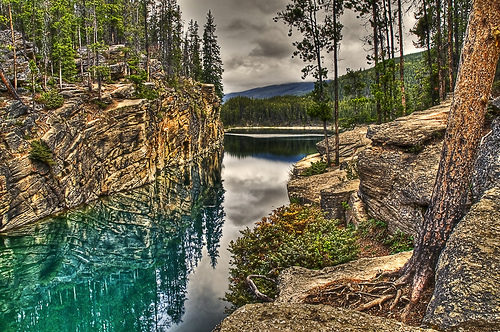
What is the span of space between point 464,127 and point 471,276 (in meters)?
2.74

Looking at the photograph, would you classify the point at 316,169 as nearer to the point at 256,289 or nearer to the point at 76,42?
the point at 256,289

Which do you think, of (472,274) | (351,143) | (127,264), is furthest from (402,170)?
(351,143)

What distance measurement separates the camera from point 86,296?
13.0 meters

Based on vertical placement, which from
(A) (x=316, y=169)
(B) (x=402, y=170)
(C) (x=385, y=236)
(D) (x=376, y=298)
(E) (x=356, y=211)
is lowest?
(C) (x=385, y=236)

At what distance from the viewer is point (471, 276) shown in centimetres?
464

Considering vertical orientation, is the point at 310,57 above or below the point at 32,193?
above

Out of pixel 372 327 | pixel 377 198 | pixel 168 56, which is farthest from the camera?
pixel 168 56

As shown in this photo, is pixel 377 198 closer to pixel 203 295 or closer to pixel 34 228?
pixel 203 295

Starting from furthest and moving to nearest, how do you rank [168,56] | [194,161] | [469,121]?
1. [168,56]
2. [194,161]
3. [469,121]

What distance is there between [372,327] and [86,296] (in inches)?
468

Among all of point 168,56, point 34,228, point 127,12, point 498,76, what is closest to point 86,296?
point 34,228

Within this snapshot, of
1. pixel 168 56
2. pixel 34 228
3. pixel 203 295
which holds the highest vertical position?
pixel 168 56

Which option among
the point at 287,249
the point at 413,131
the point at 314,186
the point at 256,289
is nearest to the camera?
the point at 256,289

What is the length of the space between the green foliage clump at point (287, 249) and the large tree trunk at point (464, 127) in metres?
4.13
